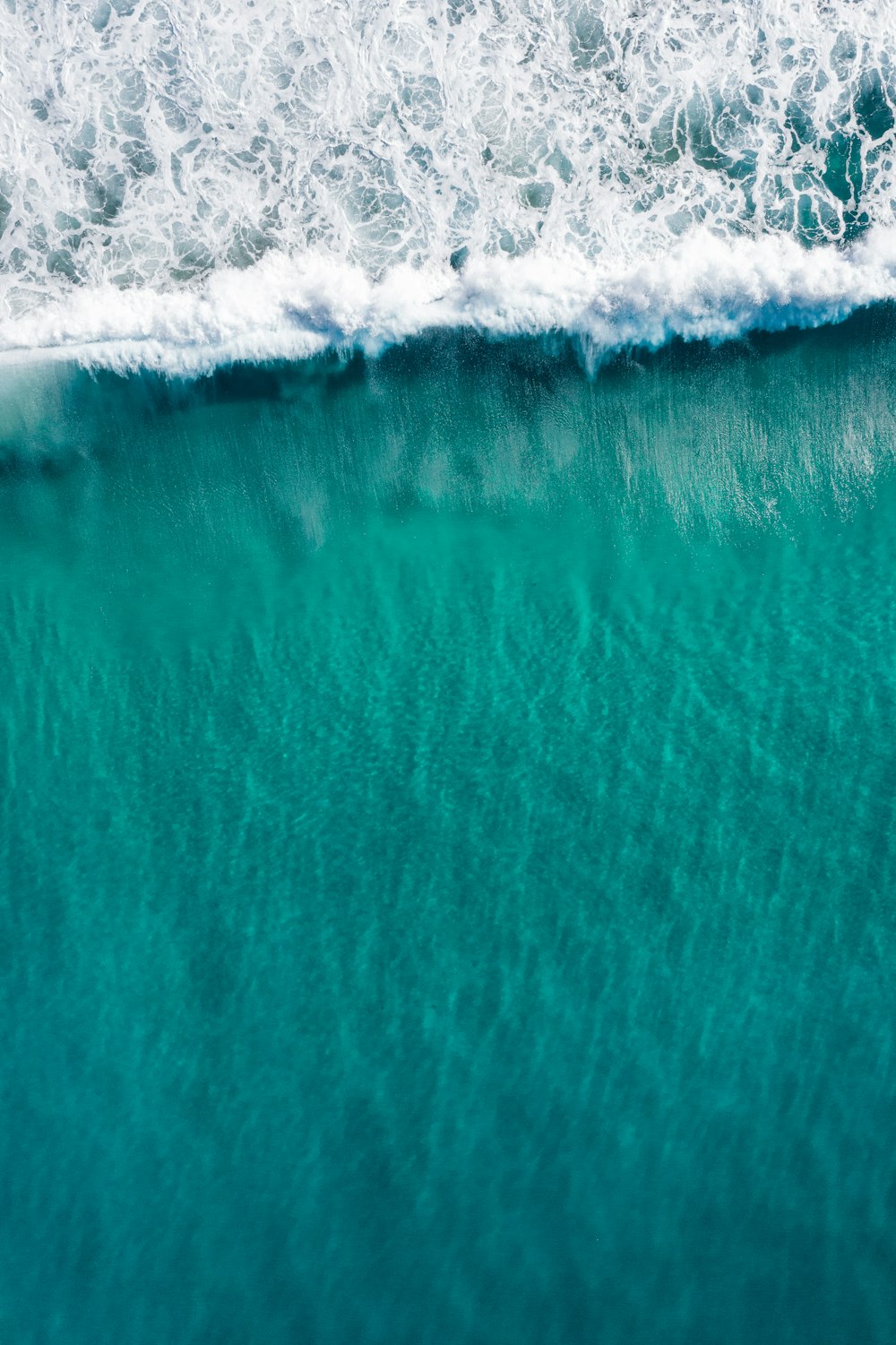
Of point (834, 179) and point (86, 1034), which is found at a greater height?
point (834, 179)

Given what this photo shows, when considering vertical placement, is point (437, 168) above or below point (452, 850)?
above

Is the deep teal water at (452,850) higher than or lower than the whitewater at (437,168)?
lower

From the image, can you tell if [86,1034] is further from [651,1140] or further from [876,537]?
[876,537]

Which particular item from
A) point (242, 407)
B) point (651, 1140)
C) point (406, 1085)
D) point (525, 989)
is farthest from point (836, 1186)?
point (242, 407)

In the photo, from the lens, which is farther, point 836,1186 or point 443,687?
point 443,687
